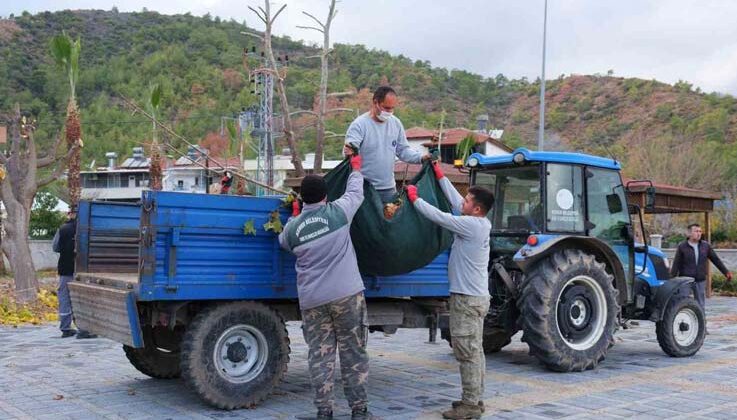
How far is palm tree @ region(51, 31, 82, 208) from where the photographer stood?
17.6 m

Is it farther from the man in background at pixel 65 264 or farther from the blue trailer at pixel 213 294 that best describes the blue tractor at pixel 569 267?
the man in background at pixel 65 264

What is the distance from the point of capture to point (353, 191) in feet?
19.7

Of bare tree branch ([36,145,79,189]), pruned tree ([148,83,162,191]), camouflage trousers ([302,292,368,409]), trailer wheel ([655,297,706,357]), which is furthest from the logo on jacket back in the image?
pruned tree ([148,83,162,191])

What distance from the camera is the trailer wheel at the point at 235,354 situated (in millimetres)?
5957

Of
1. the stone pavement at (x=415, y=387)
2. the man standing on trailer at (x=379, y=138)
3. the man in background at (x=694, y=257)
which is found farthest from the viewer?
the man in background at (x=694, y=257)

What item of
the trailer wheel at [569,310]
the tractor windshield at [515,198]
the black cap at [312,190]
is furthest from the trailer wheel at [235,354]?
the tractor windshield at [515,198]

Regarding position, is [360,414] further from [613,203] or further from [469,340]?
[613,203]

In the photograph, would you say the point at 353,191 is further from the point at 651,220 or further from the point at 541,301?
the point at 651,220

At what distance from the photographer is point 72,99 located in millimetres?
19516

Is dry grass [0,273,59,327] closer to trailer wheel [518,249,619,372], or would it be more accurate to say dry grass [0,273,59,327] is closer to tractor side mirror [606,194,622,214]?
trailer wheel [518,249,619,372]

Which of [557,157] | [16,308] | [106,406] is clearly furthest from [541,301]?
[16,308]

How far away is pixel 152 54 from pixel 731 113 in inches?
2372

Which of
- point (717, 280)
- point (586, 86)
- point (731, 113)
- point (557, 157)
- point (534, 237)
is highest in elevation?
point (586, 86)

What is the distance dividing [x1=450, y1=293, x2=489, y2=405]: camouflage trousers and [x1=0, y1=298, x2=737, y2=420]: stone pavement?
319mm
